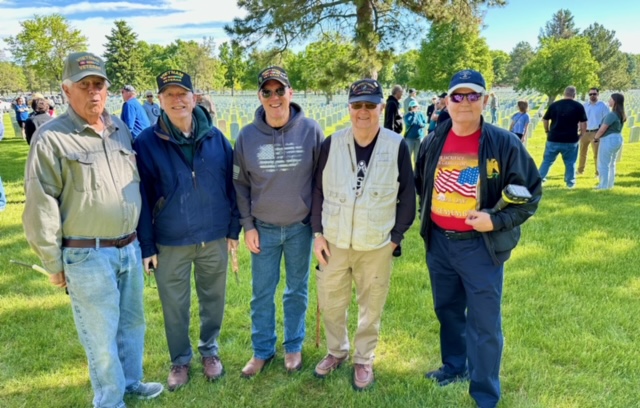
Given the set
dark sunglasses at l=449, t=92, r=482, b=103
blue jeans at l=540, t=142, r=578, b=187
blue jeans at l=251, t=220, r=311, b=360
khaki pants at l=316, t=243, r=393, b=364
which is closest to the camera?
dark sunglasses at l=449, t=92, r=482, b=103

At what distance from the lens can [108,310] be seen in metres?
2.50

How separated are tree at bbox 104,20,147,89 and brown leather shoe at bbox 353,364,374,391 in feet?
202

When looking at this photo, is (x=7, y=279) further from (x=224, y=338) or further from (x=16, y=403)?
(x=224, y=338)

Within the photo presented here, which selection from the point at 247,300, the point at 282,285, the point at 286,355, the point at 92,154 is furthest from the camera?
the point at 282,285

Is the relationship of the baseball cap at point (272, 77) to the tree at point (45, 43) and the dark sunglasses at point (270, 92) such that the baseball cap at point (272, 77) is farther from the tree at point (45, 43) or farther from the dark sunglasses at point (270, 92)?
the tree at point (45, 43)

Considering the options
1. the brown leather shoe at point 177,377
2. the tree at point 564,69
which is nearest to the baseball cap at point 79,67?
the brown leather shoe at point 177,377

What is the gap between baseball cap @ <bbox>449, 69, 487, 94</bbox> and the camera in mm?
2441

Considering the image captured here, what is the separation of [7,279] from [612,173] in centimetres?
1020

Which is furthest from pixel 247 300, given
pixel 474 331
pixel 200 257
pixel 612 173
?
pixel 612 173

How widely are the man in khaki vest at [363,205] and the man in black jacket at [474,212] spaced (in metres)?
0.21

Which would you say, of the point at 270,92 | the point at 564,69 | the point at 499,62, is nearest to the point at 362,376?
the point at 270,92

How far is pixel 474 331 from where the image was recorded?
2.72 meters

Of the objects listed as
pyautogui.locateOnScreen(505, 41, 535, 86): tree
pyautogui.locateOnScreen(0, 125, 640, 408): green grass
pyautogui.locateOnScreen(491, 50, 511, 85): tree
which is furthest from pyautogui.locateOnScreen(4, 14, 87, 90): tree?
pyautogui.locateOnScreen(505, 41, 535, 86): tree

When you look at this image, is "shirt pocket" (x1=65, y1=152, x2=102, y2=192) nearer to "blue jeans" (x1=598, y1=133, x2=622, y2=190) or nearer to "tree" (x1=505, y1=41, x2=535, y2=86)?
"blue jeans" (x1=598, y1=133, x2=622, y2=190)
